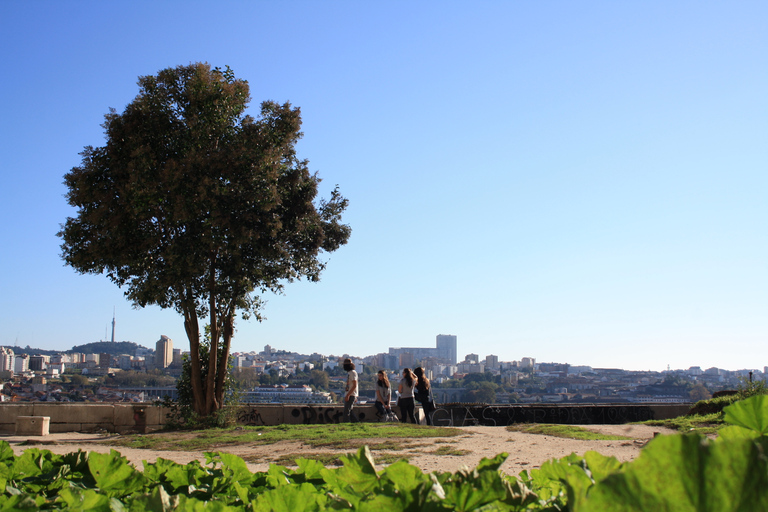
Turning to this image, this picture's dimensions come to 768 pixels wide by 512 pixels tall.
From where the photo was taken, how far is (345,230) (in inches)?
604

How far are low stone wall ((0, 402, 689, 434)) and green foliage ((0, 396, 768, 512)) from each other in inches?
549

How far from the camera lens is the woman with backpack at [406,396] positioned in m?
13.1

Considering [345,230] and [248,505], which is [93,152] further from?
[248,505]

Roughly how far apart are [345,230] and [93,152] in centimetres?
632

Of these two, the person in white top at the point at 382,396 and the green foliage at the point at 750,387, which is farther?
the person in white top at the point at 382,396

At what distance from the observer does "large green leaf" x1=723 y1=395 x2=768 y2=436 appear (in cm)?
93

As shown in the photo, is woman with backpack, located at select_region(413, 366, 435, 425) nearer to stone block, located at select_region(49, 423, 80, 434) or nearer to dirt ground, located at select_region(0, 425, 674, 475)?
dirt ground, located at select_region(0, 425, 674, 475)

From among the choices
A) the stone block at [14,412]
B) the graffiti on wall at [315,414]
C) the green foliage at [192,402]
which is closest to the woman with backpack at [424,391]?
the graffiti on wall at [315,414]

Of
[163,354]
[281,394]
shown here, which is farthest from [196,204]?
[163,354]

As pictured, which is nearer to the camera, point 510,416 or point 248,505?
point 248,505

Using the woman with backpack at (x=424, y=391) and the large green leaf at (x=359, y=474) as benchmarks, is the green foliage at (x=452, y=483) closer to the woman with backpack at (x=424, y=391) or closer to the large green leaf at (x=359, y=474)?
the large green leaf at (x=359, y=474)

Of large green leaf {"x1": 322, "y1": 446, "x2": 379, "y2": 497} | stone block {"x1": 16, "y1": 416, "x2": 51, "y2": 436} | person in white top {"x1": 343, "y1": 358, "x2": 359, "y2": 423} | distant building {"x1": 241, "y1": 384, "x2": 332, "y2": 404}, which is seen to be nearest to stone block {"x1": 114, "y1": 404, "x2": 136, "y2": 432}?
stone block {"x1": 16, "y1": 416, "x2": 51, "y2": 436}

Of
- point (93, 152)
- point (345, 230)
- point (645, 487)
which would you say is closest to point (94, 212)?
point (93, 152)

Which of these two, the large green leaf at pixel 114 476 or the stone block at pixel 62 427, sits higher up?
the large green leaf at pixel 114 476
